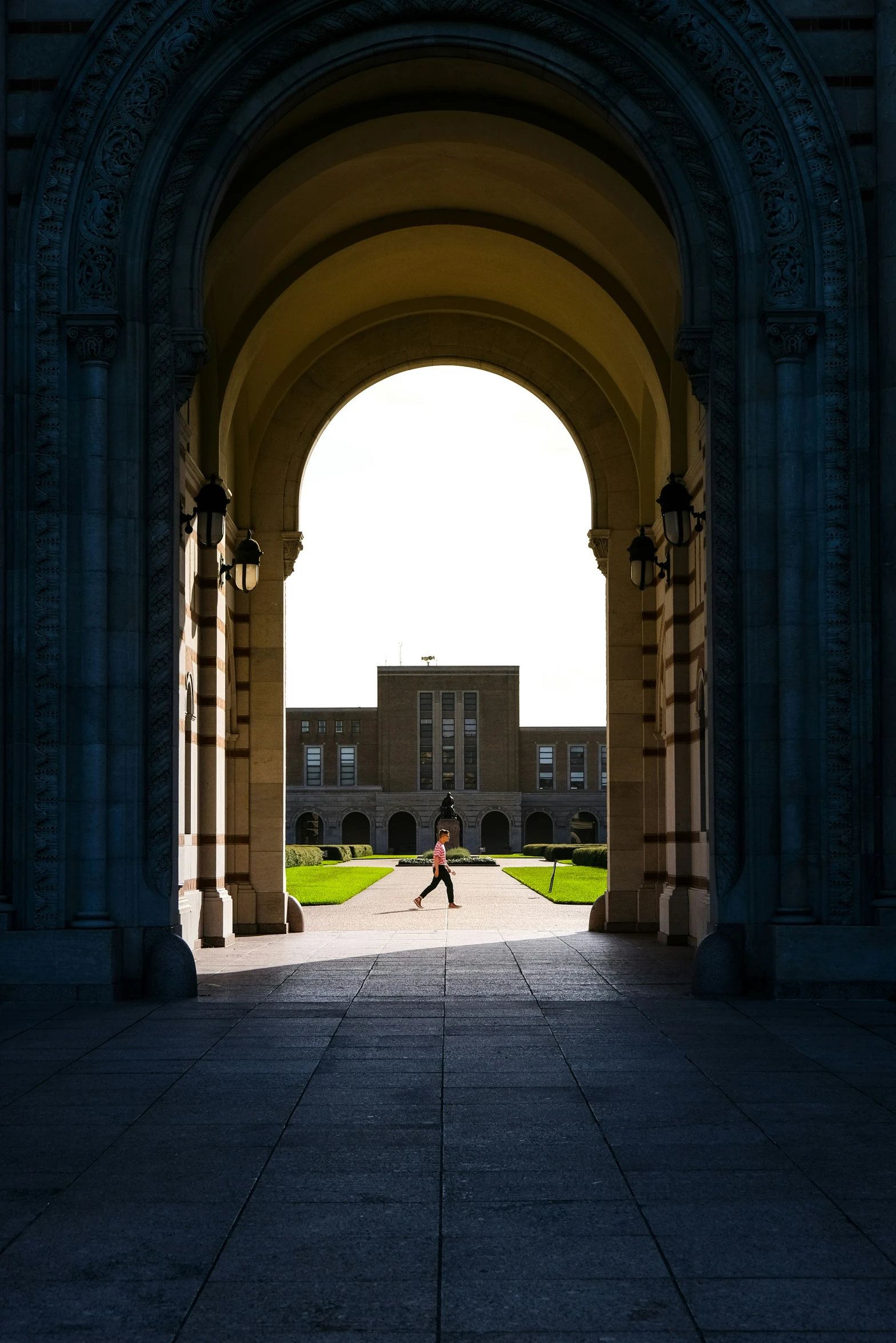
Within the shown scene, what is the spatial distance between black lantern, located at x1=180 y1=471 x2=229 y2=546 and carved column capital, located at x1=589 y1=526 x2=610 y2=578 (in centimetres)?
717

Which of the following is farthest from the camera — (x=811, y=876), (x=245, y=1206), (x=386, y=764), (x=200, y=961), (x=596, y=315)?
(x=386, y=764)

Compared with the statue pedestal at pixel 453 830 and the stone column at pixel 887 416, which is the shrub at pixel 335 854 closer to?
the statue pedestal at pixel 453 830

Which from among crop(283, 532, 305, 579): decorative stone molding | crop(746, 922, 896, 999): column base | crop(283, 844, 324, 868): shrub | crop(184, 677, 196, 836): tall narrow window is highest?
crop(283, 532, 305, 579): decorative stone molding

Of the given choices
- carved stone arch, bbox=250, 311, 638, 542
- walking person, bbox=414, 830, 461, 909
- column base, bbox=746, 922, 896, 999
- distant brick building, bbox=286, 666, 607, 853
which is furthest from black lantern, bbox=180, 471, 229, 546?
distant brick building, bbox=286, 666, 607, 853

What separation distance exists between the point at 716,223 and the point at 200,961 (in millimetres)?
9365

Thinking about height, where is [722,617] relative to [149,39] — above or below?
below

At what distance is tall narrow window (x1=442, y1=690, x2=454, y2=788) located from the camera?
3912 inches

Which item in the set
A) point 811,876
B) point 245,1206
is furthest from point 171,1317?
point 811,876

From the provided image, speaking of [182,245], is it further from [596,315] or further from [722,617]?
[596,315]

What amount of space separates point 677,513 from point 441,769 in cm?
8466

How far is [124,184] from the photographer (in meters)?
12.8

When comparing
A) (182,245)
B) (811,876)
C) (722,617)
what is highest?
(182,245)

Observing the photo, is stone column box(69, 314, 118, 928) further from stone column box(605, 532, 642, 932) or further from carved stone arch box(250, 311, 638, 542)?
stone column box(605, 532, 642, 932)

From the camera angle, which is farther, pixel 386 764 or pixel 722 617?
pixel 386 764
